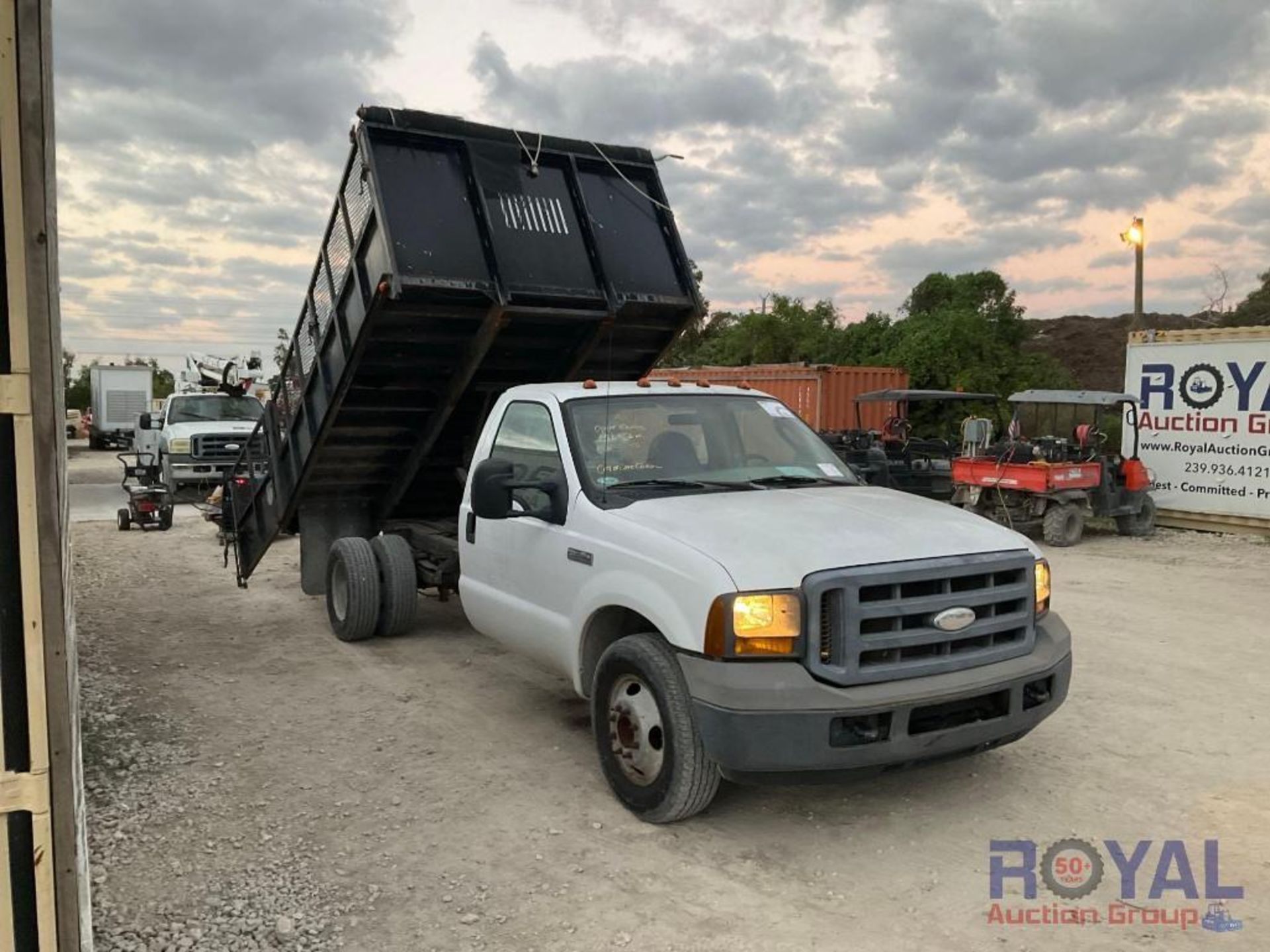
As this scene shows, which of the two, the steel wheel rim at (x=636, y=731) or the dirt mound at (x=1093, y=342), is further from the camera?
the dirt mound at (x=1093, y=342)

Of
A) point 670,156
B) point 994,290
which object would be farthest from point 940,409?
point 670,156

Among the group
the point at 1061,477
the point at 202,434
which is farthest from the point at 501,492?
the point at 202,434

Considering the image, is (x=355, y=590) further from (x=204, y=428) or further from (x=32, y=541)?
(x=204, y=428)

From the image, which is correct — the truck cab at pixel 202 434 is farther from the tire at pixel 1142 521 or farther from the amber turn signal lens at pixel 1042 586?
the amber turn signal lens at pixel 1042 586

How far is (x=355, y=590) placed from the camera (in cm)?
743

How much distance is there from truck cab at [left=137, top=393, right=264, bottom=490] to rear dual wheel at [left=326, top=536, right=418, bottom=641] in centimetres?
925

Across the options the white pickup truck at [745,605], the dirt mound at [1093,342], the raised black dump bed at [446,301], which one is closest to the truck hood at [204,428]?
the raised black dump bed at [446,301]

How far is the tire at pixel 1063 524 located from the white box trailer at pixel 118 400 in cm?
3107

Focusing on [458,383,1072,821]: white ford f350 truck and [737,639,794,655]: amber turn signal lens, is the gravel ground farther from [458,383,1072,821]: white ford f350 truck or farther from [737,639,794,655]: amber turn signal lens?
[737,639,794,655]: amber turn signal lens

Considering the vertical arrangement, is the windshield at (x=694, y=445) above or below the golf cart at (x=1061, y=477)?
above

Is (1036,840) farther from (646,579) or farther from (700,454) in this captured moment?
(700,454)

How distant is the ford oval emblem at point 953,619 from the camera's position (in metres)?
4.02

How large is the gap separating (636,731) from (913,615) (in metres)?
1.31

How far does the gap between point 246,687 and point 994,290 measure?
32.6 m
